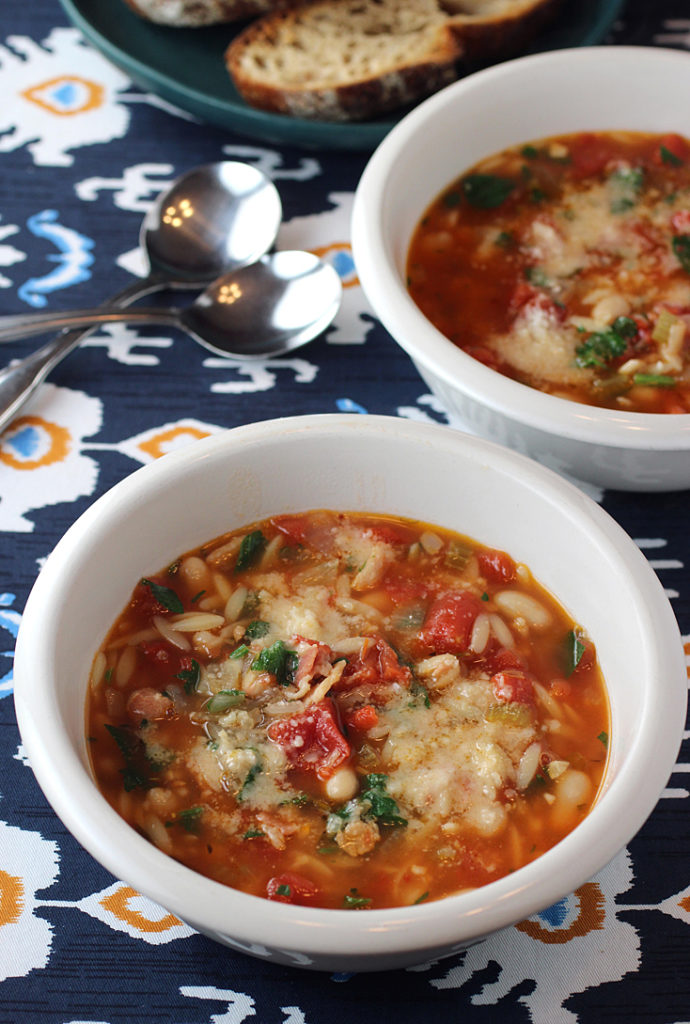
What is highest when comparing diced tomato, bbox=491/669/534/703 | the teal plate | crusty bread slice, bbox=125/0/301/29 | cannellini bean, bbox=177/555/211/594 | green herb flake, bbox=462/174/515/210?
crusty bread slice, bbox=125/0/301/29

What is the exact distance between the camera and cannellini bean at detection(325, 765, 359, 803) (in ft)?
6.16

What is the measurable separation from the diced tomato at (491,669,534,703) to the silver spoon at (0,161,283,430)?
1599 mm

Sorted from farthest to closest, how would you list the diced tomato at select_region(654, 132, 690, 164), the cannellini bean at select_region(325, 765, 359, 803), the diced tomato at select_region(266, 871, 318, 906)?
the diced tomato at select_region(654, 132, 690, 164), the cannellini bean at select_region(325, 765, 359, 803), the diced tomato at select_region(266, 871, 318, 906)

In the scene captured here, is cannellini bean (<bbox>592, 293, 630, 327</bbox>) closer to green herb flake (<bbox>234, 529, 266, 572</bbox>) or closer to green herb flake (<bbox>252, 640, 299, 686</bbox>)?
green herb flake (<bbox>234, 529, 266, 572</bbox>)

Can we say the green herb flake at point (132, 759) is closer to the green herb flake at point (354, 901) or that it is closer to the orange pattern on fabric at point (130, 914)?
the orange pattern on fabric at point (130, 914)

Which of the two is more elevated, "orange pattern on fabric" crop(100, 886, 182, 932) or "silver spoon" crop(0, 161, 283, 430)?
"silver spoon" crop(0, 161, 283, 430)

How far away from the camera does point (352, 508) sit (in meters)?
2.32

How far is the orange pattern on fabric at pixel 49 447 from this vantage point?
2.79 meters

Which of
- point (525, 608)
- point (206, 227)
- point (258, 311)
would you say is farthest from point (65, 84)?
point (525, 608)

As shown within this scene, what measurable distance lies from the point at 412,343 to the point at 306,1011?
1.44 meters

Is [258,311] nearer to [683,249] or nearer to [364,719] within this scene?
[683,249]

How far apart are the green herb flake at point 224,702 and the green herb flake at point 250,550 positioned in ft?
1.05

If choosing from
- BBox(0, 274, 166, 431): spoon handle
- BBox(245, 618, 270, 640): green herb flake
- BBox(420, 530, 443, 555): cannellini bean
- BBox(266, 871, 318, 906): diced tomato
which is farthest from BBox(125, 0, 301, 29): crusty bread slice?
BBox(266, 871, 318, 906): diced tomato

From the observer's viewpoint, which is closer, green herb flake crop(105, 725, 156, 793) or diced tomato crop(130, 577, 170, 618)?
green herb flake crop(105, 725, 156, 793)
